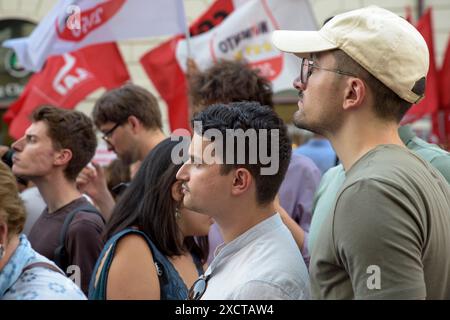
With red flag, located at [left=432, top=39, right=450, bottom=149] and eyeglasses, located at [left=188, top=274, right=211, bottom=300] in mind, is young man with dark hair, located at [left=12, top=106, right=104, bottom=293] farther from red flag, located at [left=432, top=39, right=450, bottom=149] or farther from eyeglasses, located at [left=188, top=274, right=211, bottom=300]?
red flag, located at [left=432, top=39, right=450, bottom=149]

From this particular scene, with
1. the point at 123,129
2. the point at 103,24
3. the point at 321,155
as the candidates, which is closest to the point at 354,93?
the point at 123,129

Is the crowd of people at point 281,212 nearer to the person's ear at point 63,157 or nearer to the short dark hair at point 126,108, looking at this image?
the person's ear at point 63,157

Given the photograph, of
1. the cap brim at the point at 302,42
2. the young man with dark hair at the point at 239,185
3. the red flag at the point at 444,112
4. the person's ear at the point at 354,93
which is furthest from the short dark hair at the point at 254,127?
the red flag at the point at 444,112

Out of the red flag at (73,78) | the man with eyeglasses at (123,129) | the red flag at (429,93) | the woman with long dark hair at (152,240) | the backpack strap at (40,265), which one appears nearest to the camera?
the backpack strap at (40,265)

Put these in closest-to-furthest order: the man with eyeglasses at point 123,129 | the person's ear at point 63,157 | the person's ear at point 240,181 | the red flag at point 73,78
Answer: the person's ear at point 240,181, the person's ear at point 63,157, the man with eyeglasses at point 123,129, the red flag at point 73,78

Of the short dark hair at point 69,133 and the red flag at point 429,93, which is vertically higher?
the short dark hair at point 69,133

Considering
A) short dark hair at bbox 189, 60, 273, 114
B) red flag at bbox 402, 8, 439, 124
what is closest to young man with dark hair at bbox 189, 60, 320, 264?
short dark hair at bbox 189, 60, 273, 114

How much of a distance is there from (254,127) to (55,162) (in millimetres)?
1955

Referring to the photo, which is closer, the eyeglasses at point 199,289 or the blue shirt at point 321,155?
the eyeglasses at point 199,289

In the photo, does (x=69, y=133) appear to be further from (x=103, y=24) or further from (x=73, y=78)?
(x=73, y=78)

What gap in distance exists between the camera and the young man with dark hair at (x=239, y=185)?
2.51 m

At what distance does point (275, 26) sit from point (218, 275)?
165 inches

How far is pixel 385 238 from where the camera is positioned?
1.99 metres

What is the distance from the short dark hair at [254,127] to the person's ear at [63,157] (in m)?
1.79
